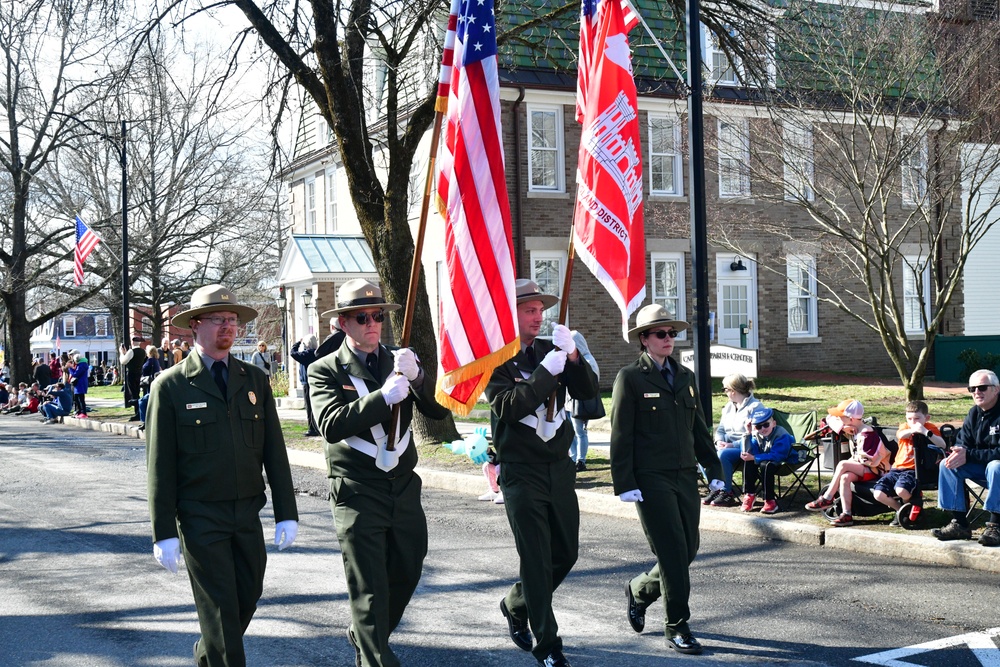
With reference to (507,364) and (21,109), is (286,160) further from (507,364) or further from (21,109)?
(21,109)

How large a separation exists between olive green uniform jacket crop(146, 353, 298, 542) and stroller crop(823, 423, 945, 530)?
21.0ft

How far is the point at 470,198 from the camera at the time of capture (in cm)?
613

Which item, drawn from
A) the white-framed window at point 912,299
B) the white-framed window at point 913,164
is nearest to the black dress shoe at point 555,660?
the white-framed window at point 913,164

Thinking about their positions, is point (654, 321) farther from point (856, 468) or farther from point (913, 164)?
point (913, 164)

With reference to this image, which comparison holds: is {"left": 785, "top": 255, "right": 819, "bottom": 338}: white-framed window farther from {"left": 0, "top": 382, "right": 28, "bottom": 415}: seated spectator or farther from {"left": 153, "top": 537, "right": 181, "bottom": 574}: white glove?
{"left": 153, "top": 537, "right": 181, "bottom": 574}: white glove

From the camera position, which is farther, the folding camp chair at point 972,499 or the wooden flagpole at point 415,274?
the folding camp chair at point 972,499

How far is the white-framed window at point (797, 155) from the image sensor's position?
56.9ft

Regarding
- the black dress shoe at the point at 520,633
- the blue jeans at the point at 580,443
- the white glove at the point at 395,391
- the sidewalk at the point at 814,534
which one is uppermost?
the white glove at the point at 395,391

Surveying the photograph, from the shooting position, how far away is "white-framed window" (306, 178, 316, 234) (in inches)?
1352

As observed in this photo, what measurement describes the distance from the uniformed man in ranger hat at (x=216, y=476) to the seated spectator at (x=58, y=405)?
25.3 m

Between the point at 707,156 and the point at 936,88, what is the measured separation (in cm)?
424

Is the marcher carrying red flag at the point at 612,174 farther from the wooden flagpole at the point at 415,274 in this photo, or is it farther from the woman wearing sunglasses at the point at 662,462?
the wooden flagpole at the point at 415,274

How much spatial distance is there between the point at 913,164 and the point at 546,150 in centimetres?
1002

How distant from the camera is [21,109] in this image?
1389 inches
